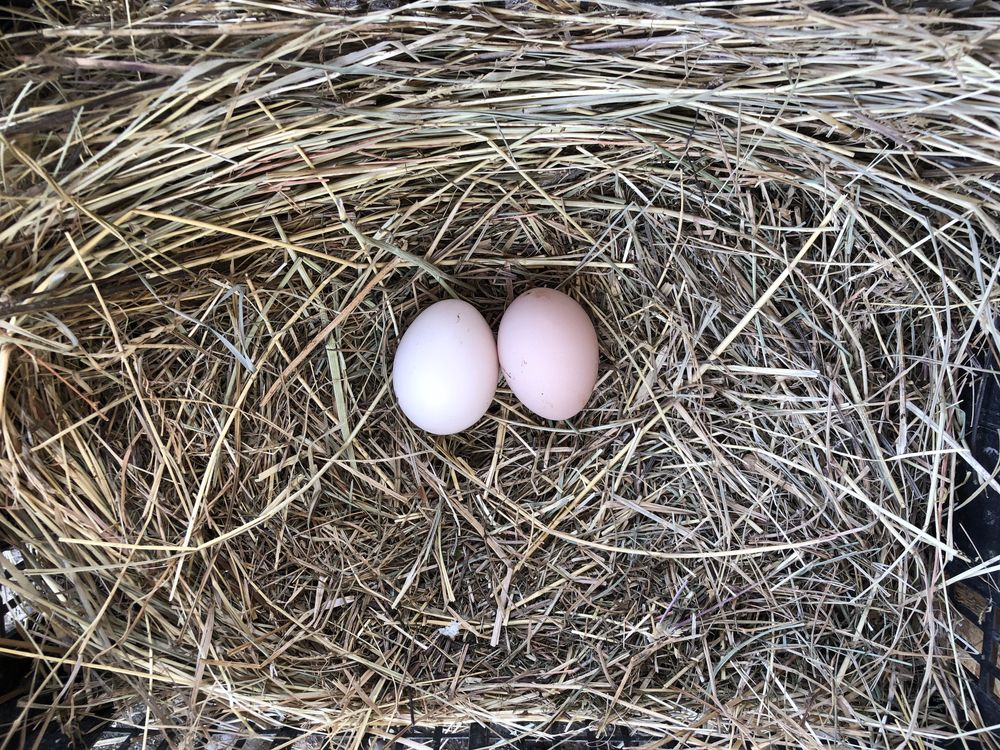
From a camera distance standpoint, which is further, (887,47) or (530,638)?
(530,638)

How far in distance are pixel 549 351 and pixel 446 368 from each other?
184mm

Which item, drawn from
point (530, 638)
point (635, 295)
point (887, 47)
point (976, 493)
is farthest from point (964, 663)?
point (887, 47)

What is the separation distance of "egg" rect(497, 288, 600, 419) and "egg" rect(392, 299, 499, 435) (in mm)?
52

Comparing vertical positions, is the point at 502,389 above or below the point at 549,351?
below

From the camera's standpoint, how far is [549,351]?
3.72 ft

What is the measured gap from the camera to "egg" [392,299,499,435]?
114cm

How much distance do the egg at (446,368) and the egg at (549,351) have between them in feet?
0.17

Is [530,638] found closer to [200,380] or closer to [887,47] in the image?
[200,380]

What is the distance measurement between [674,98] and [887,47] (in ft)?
1.07

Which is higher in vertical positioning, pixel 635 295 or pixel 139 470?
pixel 635 295

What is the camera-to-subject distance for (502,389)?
4.43 feet

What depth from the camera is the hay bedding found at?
1.05 metres

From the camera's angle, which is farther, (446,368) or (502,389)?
(502,389)

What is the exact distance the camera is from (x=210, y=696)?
47.1 inches
